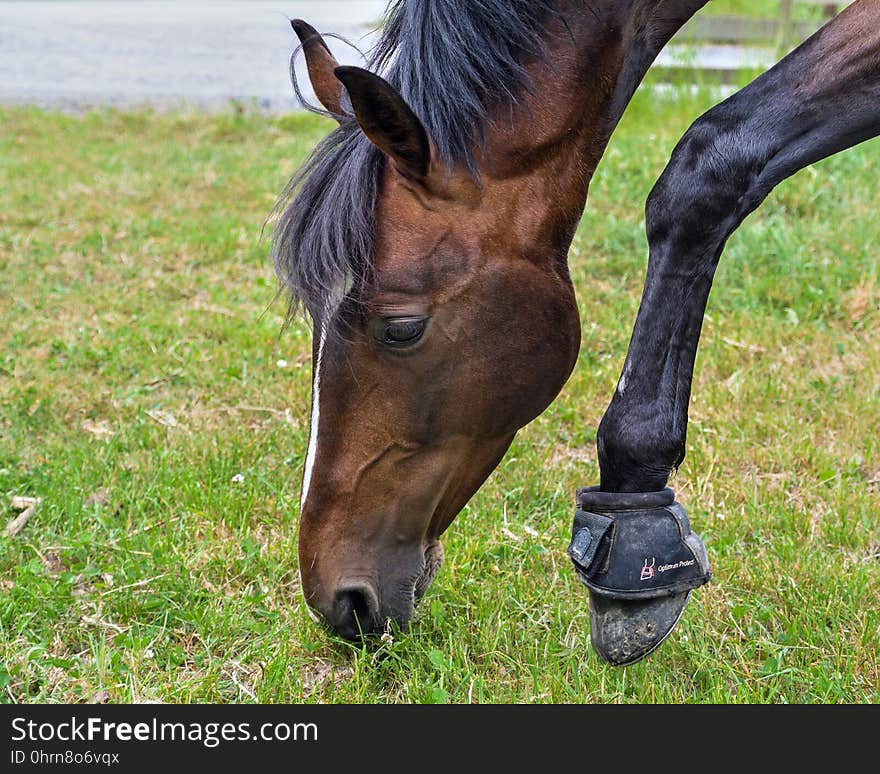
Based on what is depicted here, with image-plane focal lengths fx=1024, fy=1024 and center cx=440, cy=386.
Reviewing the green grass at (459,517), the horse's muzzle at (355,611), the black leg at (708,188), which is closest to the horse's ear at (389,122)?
the black leg at (708,188)

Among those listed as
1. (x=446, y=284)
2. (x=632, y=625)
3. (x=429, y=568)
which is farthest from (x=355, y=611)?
(x=446, y=284)

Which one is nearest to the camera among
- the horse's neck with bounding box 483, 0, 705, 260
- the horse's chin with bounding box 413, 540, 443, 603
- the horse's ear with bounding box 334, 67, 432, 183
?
the horse's ear with bounding box 334, 67, 432, 183

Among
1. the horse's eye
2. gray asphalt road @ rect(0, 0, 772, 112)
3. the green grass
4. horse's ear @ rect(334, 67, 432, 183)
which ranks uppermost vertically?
gray asphalt road @ rect(0, 0, 772, 112)

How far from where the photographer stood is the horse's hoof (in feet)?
6.97

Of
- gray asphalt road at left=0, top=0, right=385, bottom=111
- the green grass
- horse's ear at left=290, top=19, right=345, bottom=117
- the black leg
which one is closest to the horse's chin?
the green grass

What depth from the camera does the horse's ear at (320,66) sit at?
2.43 metres

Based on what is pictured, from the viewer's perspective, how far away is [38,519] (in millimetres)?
3109

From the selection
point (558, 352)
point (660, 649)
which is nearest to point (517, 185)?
point (558, 352)

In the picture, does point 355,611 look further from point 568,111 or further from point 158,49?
point 158,49

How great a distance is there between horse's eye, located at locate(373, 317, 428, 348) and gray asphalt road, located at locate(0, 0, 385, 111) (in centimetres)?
687

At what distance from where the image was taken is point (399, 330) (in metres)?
2.10

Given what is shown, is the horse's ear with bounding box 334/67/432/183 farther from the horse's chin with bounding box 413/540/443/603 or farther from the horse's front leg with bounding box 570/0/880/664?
the horse's chin with bounding box 413/540/443/603
